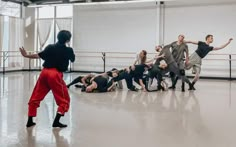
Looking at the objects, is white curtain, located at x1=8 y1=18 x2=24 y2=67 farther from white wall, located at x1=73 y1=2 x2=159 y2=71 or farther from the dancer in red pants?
the dancer in red pants

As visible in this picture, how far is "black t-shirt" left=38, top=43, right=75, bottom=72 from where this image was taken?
13.2 ft

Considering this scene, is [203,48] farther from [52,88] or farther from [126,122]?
[52,88]

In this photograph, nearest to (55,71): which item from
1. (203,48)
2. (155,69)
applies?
(155,69)

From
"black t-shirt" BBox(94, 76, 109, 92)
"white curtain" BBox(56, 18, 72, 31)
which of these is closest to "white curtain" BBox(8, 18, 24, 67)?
"white curtain" BBox(56, 18, 72, 31)

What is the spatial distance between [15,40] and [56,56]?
11.5 m

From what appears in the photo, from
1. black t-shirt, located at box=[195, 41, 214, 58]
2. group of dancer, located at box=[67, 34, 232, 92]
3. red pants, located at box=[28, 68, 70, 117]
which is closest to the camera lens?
red pants, located at box=[28, 68, 70, 117]

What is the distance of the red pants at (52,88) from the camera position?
402cm

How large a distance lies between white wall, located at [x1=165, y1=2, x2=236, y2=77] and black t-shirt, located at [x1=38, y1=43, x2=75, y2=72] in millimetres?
9523

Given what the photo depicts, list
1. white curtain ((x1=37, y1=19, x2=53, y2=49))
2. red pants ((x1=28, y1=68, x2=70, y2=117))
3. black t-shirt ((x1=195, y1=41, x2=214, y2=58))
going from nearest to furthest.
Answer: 1. red pants ((x1=28, y1=68, x2=70, y2=117))
2. black t-shirt ((x1=195, y1=41, x2=214, y2=58))
3. white curtain ((x1=37, y1=19, x2=53, y2=49))

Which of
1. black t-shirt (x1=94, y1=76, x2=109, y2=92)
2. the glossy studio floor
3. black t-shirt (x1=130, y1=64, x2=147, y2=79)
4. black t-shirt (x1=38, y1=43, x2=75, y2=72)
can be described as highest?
black t-shirt (x1=38, y1=43, x2=75, y2=72)

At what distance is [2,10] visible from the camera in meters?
14.2

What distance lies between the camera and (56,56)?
404 cm

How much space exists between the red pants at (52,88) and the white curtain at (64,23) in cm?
1134

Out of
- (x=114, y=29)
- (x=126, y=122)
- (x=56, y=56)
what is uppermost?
(x=114, y=29)
